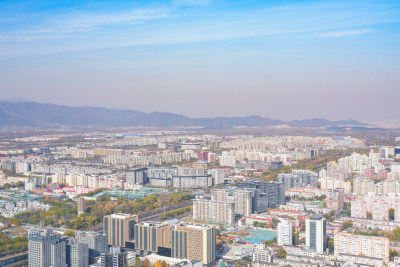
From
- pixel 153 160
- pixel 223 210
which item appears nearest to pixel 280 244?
pixel 223 210

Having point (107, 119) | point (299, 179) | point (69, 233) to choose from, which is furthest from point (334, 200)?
point (107, 119)

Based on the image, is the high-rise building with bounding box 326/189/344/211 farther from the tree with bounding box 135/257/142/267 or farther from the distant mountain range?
the distant mountain range

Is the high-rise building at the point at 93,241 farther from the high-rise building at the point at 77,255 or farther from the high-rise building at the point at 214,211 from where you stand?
the high-rise building at the point at 214,211

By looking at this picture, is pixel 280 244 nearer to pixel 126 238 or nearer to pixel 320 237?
pixel 320 237

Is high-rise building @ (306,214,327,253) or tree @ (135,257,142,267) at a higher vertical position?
high-rise building @ (306,214,327,253)

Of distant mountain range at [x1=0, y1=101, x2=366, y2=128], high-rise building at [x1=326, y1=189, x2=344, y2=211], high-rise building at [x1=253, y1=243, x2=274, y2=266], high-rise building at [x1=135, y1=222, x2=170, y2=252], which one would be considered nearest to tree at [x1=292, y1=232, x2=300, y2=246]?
high-rise building at [x1=253, y1=243, x2=274, y2=266]

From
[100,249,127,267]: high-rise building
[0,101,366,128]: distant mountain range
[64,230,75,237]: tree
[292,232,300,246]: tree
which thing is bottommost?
[292,232,300,246]: tree
